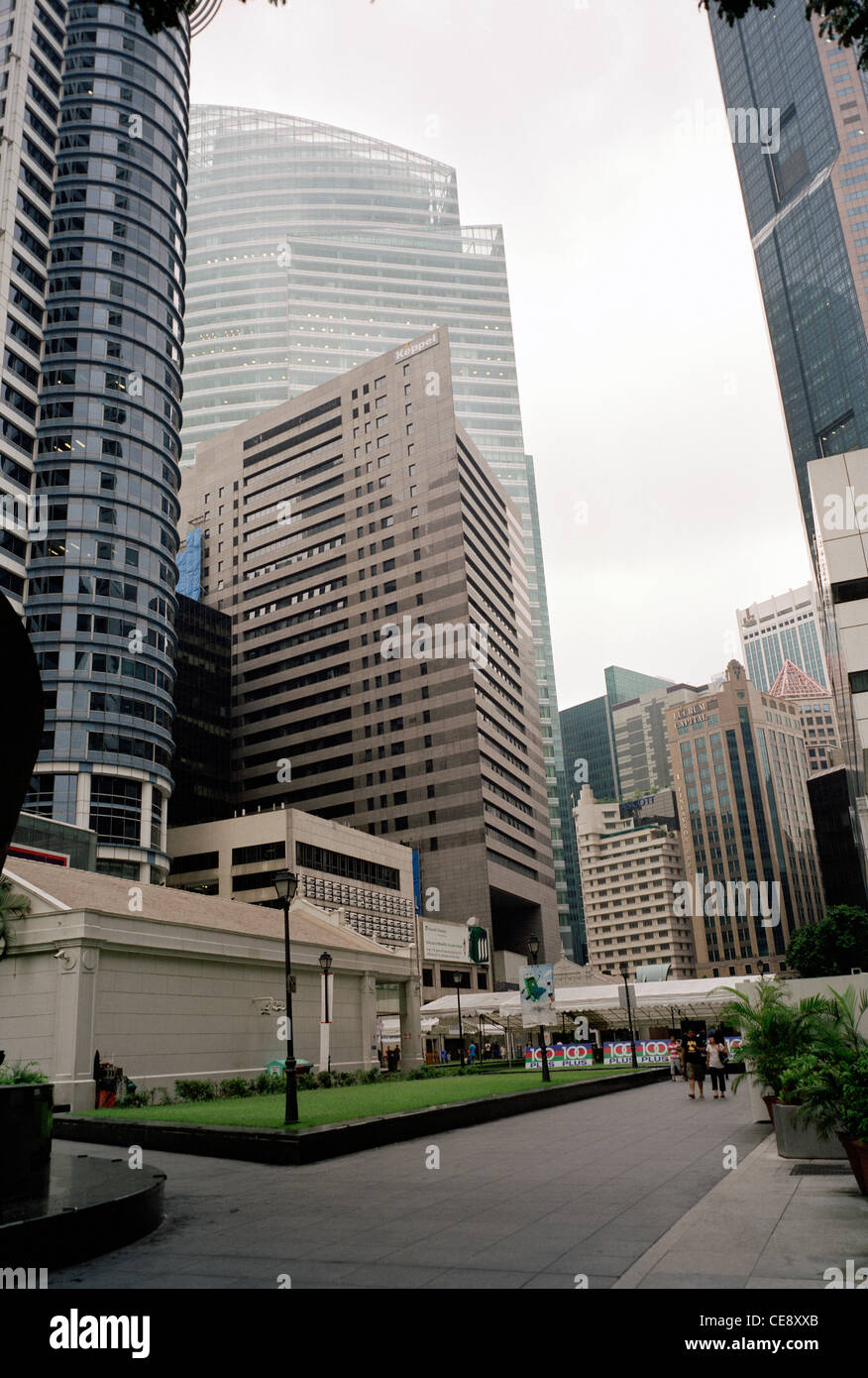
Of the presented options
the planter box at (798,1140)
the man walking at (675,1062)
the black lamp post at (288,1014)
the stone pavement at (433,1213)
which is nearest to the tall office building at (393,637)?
the man walking at (675,1062)

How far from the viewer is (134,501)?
7612 cm

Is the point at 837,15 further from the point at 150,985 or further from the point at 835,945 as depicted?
the point at 835,945

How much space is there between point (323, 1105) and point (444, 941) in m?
71.1

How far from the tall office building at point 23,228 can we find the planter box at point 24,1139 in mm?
66236

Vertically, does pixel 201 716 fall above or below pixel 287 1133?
above

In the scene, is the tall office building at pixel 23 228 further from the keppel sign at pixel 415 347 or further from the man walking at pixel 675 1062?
the man walking at pixel 675 1062

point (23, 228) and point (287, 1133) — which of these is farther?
point (23, 228)

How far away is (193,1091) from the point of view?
27062 mm

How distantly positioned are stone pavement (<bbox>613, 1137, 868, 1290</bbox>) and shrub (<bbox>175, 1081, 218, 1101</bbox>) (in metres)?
20.0

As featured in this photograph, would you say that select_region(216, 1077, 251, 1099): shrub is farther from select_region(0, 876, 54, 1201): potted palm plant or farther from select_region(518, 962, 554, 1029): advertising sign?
select_region(0, 876, 54, 1201): potted palm plant

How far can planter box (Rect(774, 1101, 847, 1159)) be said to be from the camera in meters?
12.3

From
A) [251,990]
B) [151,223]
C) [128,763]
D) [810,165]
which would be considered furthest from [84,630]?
[810,165]

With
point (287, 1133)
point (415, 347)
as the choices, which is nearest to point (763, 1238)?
point (287, 1133)

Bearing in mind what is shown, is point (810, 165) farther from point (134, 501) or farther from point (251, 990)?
point (251, 990)
